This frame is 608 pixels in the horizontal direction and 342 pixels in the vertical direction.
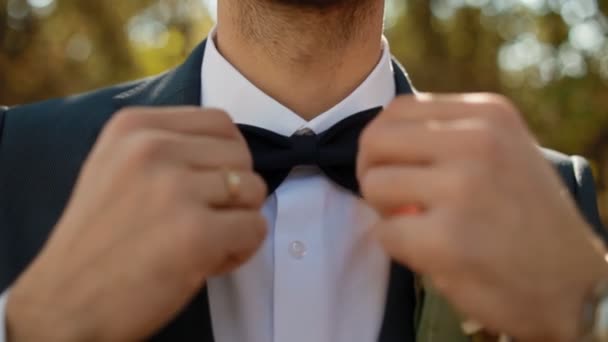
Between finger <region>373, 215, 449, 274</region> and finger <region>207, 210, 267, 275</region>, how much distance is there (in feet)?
0.56

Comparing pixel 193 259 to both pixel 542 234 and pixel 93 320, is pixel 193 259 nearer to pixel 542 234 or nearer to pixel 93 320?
pixel 93 320

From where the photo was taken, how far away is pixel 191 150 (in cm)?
104

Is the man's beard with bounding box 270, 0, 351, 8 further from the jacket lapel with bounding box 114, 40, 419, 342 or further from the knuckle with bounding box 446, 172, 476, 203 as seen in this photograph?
the knuckle with bounding box 446, 172, 476, 203

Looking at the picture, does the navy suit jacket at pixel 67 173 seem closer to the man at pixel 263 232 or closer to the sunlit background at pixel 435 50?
the man at pixel 263 232

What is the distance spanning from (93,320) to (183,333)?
0.86ft

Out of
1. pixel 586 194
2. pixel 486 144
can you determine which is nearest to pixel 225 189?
pixel 486 144

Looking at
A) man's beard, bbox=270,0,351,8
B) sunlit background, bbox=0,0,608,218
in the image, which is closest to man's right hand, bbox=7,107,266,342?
man's beard, bbox=270,0,351,8

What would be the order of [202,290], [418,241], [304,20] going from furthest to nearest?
[304,20]
[202,290]
[418,241]

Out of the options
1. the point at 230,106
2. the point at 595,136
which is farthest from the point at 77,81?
the point at 230,106

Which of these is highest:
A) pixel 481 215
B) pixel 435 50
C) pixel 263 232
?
pixel 481 215

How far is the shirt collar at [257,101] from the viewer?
144 centimetres

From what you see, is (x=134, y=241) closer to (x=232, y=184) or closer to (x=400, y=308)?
(x=232, y=184)

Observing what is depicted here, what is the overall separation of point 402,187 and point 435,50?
6349 millimetres

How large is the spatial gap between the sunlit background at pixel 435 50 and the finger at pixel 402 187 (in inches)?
186
